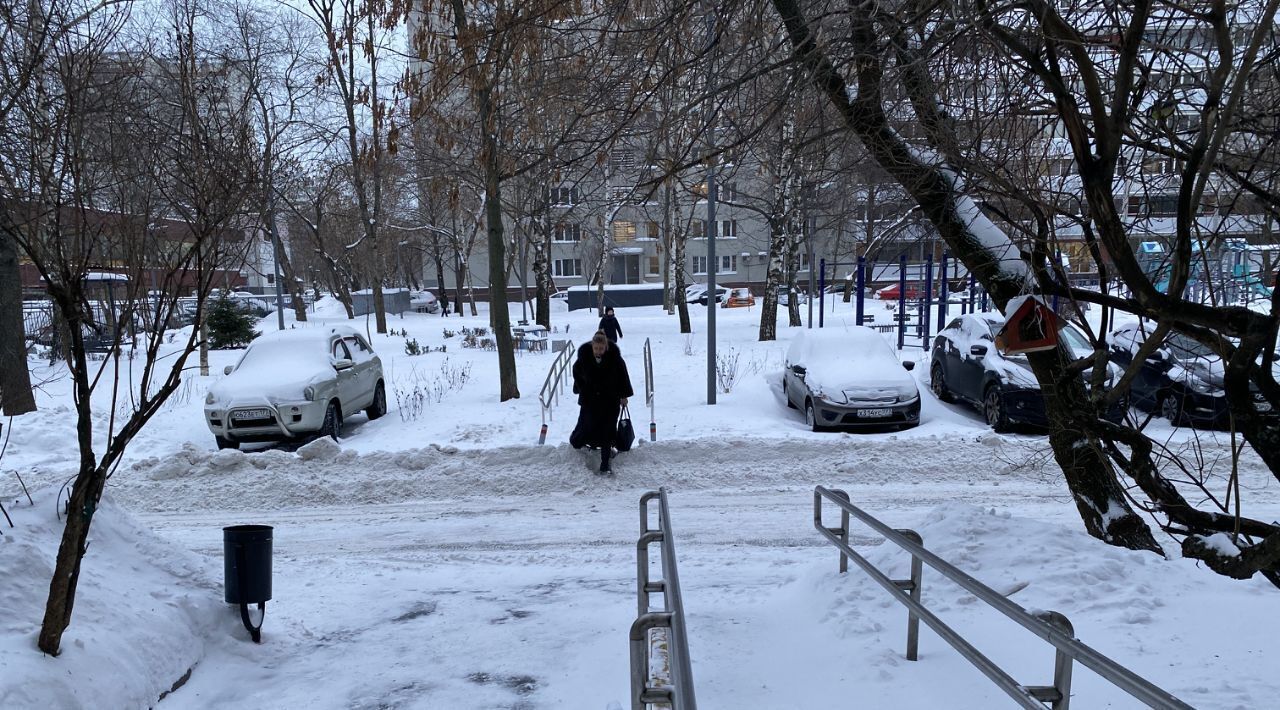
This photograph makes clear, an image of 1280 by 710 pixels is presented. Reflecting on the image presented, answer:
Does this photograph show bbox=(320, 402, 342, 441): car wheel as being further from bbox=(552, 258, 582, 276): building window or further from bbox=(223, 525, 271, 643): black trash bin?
bbox=(552, 258, 582, 276): building window

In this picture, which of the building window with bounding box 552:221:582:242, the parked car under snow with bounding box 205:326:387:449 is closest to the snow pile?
the parked car under snow with bounding box 205:326:387:449

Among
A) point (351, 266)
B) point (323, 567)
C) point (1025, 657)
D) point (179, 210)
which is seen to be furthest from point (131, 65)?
point (351, 266)

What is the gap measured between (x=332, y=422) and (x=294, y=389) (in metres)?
0.74

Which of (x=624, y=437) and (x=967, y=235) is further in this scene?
A: (x=624, y=437)

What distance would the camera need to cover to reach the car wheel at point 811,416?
11.6 metres

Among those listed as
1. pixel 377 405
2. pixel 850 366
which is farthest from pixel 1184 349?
pixel 377 405

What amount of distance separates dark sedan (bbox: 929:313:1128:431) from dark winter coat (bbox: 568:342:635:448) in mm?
4623

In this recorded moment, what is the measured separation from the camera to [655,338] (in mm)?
24109

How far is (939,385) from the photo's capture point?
46.5ft

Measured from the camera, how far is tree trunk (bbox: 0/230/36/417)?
12758 millimetres

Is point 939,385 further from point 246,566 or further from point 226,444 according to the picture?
point 246,566

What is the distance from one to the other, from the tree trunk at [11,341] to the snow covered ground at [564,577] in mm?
1310

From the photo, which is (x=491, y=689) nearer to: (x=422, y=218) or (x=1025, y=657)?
(x=1025, y=657)

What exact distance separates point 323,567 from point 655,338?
17643 millimetres
